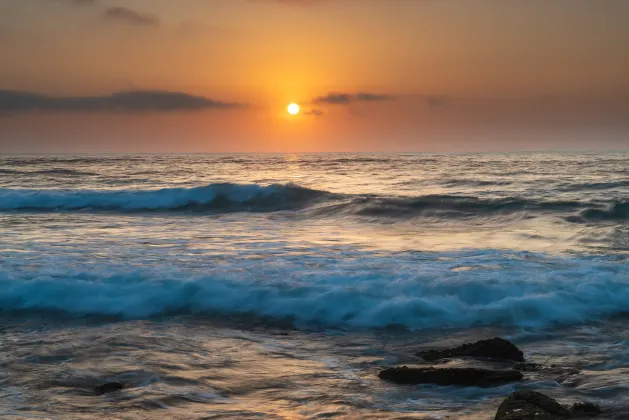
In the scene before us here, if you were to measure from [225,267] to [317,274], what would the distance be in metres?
1.73

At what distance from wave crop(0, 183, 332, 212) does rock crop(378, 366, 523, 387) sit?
1823cm

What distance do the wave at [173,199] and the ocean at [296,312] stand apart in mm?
6515

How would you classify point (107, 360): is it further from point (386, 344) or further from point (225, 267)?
point (225, 267)

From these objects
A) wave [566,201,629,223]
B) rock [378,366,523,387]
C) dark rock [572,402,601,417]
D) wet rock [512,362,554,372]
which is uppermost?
wave [566,201,629,223]

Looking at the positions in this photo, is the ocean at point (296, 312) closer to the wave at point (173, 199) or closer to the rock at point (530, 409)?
the rock at point (530, 409)

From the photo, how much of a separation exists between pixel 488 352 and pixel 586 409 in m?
1.55

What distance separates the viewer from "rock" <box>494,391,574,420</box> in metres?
4.14

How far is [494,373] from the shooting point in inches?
218

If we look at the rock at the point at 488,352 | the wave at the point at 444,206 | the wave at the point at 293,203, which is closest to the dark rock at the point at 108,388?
the rock at the point at 488,352

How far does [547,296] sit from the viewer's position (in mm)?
8680

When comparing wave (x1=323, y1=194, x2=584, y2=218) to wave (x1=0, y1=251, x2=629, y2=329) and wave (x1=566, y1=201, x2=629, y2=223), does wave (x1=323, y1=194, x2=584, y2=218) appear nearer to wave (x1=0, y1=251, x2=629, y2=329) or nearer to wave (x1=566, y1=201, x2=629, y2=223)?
wave (x1=566, y1=201, x2=629, y2=223)

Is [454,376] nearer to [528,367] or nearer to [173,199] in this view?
[528,367]

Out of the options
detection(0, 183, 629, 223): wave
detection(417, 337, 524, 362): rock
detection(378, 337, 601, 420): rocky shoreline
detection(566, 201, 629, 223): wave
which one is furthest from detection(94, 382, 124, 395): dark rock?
detection(566, 201, 629, 223): wave

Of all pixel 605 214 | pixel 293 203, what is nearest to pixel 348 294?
pixel 605 214
